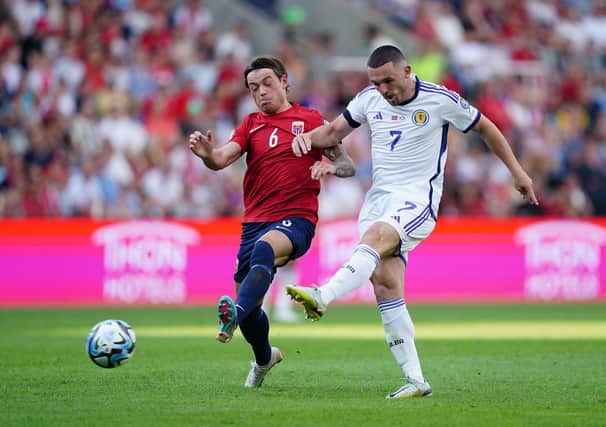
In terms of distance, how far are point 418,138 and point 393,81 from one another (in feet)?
1.70

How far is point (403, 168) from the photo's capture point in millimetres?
9023

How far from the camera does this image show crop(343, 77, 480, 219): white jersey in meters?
8.95

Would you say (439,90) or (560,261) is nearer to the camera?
(439,90)

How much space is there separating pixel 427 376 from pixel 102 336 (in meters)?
3.02

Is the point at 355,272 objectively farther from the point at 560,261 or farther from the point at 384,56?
the point at 560,261

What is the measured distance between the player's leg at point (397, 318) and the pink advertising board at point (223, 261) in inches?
480

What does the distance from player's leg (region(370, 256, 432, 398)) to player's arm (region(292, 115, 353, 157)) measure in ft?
3.69

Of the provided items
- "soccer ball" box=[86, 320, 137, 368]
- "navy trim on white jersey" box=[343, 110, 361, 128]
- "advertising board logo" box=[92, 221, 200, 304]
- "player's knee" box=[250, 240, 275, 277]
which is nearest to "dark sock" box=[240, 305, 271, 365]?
"player's knee" box=[250, 240, 275, 277]

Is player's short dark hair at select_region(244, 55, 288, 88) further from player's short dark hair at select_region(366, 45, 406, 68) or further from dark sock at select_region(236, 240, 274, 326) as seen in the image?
dark sock at select_region(236, 240, 274, 326)

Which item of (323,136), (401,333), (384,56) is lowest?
(401,333)

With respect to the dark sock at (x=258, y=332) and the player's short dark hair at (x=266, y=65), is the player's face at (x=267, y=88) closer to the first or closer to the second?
the player's short dark hair at (x=266, y=65)

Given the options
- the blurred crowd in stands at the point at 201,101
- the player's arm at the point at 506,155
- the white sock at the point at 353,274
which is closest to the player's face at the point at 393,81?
the player's arm at the point at 506,155

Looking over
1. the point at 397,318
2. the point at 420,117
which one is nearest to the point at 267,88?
the point at 420,117

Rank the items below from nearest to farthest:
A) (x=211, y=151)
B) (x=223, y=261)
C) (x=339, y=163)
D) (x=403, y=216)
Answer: (x=403, y=216) → (x=211, y=151) → (x=339, y=163) → (x=223, y=261)
